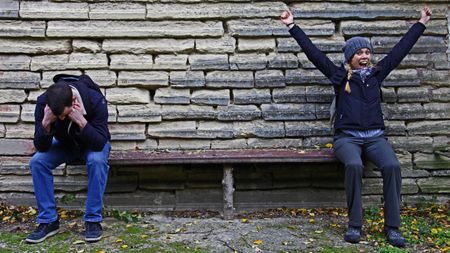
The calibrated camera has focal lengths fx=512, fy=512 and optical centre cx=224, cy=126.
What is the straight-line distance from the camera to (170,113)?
17.1 ft

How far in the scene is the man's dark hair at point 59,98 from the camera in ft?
13.4

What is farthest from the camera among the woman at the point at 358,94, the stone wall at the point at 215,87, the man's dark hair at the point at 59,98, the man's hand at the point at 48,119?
the stone wall at the point at 215,87

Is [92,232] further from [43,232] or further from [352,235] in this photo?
[352,235]

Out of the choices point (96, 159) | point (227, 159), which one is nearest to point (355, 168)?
point (227, 159)

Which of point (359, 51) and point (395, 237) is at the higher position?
point (359, 51)

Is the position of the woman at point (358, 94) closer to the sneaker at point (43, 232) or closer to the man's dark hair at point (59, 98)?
the man's dark hair at point (59, 98)

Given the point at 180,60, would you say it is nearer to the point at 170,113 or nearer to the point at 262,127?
the point at 170,113

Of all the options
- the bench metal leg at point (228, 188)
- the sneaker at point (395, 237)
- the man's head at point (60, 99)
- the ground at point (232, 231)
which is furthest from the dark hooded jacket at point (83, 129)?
the sneaker at point (395, 237)

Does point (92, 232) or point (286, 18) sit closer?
point (92, 232)

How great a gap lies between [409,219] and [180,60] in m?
2.75

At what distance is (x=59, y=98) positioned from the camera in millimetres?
4090

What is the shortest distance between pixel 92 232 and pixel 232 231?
4.05 feet

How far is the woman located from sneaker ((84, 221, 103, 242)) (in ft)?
7.10

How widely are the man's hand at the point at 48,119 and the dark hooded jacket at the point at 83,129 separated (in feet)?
0.15
